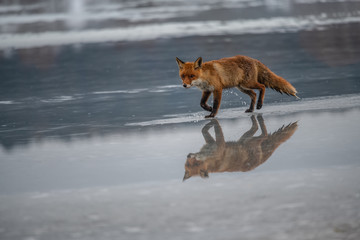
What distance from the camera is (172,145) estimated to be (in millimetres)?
7637

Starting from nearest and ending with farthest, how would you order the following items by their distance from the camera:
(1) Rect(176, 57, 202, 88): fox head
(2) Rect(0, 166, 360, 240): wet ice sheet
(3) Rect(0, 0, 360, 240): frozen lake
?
(2) Rect(0, 166, 360, 240): wet ice sheet < (3) Rect(0, 0, 360, 240): frozen lake < (1) Rect(176, 57, 202, 88): fox head

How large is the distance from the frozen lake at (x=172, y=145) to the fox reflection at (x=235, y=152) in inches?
0.8

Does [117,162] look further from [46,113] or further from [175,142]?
[46,113]

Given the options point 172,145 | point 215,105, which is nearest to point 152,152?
point 172,145

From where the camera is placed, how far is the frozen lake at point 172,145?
5.06 m

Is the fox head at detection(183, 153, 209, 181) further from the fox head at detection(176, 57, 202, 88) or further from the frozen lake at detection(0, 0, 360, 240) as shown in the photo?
the fox head at detection(176, 57, 202, 88)

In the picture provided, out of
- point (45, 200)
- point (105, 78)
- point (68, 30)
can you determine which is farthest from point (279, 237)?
point (68, 30)

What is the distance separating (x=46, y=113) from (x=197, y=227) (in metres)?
6.20

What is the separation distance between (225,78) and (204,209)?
4.55 m

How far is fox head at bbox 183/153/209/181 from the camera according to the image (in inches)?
247

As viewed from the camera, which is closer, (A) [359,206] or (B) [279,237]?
(B) [279,237]

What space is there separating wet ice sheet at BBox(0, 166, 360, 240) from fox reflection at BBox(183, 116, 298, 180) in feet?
1.25

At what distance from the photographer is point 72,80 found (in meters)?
13.9

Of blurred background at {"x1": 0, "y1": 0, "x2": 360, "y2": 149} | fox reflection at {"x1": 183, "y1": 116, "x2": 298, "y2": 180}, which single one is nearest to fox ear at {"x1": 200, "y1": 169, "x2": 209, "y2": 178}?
fox reflection at {"x1": 183, "y1": 116, "x2": 298, "y2": 180}
